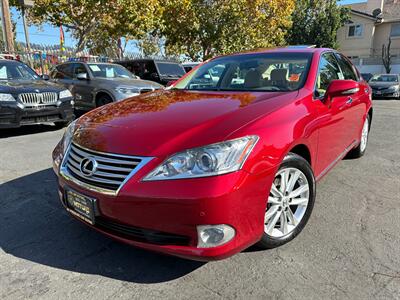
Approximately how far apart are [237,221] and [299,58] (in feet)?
6.86

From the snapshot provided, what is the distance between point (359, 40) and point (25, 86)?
36.5 metres

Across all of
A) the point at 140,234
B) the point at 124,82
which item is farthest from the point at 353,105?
the point at 124,82

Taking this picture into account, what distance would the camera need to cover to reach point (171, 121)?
8.33 feet

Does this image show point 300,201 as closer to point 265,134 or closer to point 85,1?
point 265,134

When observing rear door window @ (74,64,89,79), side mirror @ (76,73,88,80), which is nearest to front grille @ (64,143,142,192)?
side mirror @ (76,73,88,80)

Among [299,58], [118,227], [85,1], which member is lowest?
[118,227]

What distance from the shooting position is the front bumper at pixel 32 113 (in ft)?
21.5

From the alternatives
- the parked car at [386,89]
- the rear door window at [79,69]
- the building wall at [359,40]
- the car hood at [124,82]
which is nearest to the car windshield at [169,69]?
the car hood at [124,82]

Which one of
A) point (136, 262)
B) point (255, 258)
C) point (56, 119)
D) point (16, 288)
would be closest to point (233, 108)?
point (255, 258)

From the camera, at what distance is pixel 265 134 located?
2342mm

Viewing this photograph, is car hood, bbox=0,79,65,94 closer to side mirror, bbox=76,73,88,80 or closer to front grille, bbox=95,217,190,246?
side mirror, bbox=76,73,88,80

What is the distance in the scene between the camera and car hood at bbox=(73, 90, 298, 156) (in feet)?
7.39

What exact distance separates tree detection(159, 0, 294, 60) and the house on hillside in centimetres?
1576

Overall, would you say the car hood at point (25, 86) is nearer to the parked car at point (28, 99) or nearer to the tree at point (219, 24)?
the parked car at point (28, 99)
